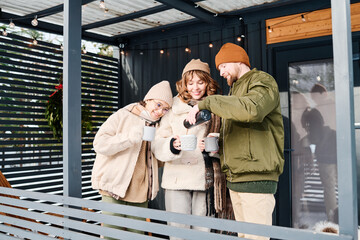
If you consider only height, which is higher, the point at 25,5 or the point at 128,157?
the point at 25,5

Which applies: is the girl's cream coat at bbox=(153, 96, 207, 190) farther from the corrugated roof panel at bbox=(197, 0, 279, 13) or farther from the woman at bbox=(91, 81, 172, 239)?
the corrugated roof panel at bbox=(197, 0, 279, 13)

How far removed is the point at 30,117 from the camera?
4.51 metres

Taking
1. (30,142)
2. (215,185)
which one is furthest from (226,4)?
(30,142)

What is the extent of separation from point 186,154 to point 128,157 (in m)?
0.40

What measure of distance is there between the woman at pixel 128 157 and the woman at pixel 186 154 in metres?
0.11

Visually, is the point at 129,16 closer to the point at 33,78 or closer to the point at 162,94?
the point at 33,78

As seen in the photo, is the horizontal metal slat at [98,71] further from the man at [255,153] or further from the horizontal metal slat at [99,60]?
the man at [255,153]

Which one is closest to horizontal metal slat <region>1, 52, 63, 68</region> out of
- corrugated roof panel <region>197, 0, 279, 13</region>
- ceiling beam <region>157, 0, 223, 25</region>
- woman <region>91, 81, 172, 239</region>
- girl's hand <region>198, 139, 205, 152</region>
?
ceiling beam <region>157, 0, 223, 25</region>

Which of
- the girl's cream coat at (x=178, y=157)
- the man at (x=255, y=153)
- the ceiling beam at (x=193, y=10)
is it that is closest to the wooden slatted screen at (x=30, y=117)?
the ceiling beam at (x=193, y=10)

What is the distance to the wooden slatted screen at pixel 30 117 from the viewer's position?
426cm

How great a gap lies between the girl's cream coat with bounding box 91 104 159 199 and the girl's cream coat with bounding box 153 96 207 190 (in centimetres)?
14

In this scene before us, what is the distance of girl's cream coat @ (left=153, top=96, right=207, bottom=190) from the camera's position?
235cm

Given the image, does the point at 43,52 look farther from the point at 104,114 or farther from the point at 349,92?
the point at 349,92

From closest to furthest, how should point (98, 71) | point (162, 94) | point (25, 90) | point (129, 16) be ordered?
point (162, 94) < point (129, 16) < point (25, 90) < point (98, 71)
